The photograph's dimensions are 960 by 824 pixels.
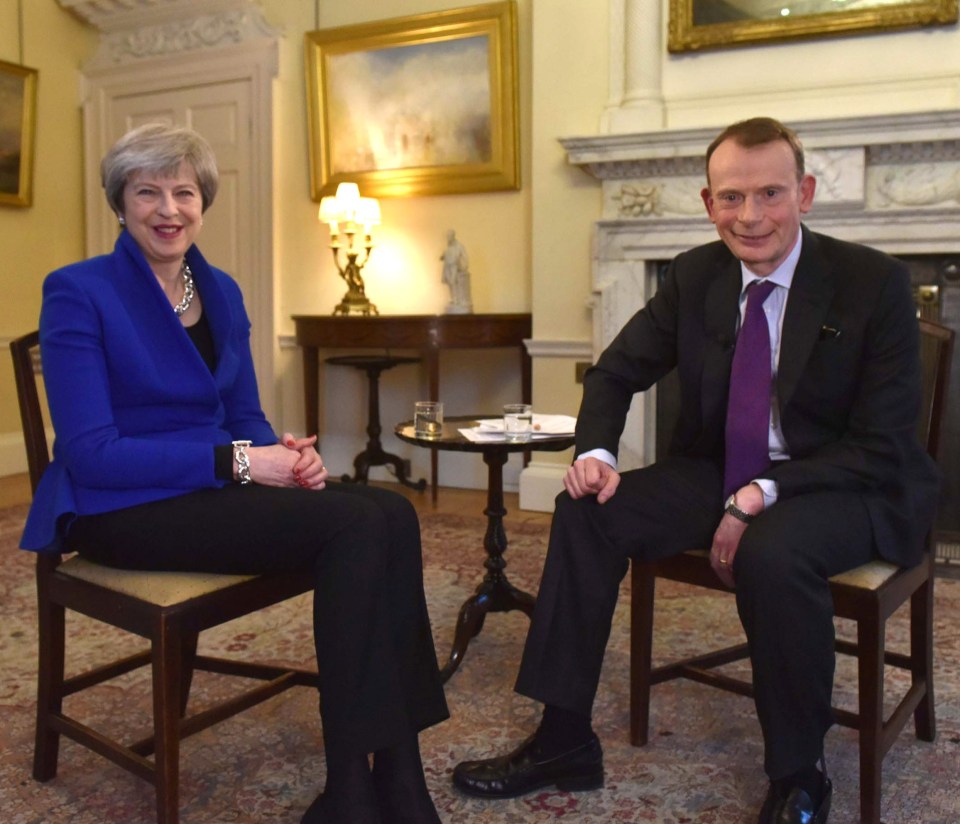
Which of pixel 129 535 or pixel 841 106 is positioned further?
pixel 841 106

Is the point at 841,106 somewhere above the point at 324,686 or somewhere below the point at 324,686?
above

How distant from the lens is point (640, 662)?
2.08 metres

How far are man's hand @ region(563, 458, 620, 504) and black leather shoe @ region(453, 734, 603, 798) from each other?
0.49 meters

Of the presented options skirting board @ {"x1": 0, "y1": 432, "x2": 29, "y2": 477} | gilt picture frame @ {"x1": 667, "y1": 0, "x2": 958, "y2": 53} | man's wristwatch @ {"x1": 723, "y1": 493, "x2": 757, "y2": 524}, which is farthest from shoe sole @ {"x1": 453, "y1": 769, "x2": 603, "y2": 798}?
skirting board @ {"x1": 0, "y1": 432, "x2": 29, "y2": 477}

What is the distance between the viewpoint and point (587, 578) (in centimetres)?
184

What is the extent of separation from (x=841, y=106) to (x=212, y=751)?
335 centimetres

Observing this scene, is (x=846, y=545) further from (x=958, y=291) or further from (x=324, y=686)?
(x=958, y=291)

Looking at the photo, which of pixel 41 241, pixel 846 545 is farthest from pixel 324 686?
pixel 41 241

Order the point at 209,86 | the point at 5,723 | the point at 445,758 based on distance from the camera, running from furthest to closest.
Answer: the point at 209,86 → the point at 5,723 → the point at 445,758

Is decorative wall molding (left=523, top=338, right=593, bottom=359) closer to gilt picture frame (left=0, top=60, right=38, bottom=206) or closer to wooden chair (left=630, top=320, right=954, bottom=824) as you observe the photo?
wooden chair (left=630, top=320, right=954, bottom=824)

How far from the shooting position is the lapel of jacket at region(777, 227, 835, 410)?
6.13 feet

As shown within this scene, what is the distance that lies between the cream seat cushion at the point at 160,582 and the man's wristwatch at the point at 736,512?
921 mm

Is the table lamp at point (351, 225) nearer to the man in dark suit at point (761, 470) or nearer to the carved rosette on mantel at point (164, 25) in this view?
the carved rosette on mantel at point (164, 25)

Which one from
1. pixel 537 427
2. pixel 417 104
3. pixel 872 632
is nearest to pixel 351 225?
pixel 417 104
